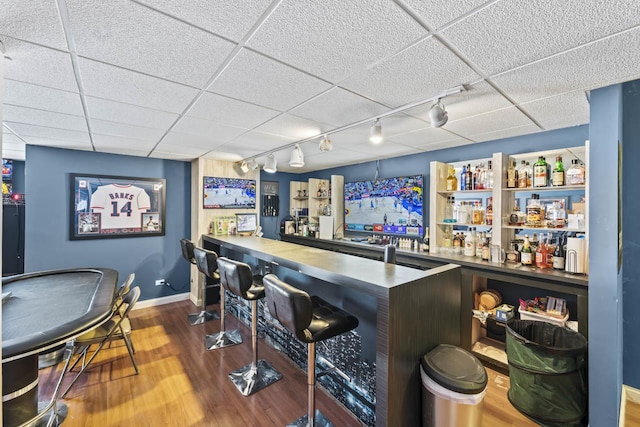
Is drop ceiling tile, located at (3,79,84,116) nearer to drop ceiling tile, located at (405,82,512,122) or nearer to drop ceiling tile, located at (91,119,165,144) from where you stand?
drop ceiling tile, located at (91,119,165,144)

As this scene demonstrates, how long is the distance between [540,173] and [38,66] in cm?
377

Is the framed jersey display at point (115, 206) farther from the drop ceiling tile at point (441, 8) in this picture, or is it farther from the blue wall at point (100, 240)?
→ the drop ceiling tile at point (441, 8)

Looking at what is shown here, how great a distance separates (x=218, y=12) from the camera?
1153 millimetres

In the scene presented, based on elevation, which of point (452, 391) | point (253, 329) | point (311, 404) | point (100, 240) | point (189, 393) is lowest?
point (189, 393)

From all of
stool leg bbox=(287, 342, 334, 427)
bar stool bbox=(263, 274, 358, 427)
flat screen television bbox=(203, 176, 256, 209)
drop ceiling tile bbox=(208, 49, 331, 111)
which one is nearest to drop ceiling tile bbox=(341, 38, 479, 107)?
drop ceiling tile bbox=(208, 49, 331, 111)

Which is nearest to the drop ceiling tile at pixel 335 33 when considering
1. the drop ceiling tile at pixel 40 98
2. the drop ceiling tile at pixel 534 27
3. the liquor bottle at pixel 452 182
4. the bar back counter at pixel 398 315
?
the drop ceiling tile at pixel 534 27

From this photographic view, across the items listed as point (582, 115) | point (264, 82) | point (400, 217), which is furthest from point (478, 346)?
point (264, 82)

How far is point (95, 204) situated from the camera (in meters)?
3.89

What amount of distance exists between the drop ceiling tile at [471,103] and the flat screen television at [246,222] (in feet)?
10.8

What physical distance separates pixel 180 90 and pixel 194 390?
2.34 meters

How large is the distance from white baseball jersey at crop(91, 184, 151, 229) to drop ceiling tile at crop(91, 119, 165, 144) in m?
1.32

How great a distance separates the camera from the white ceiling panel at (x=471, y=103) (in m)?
1.88

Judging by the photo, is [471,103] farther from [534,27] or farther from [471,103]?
[534,27]

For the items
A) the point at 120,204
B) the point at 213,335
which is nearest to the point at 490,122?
the point at 213,335
